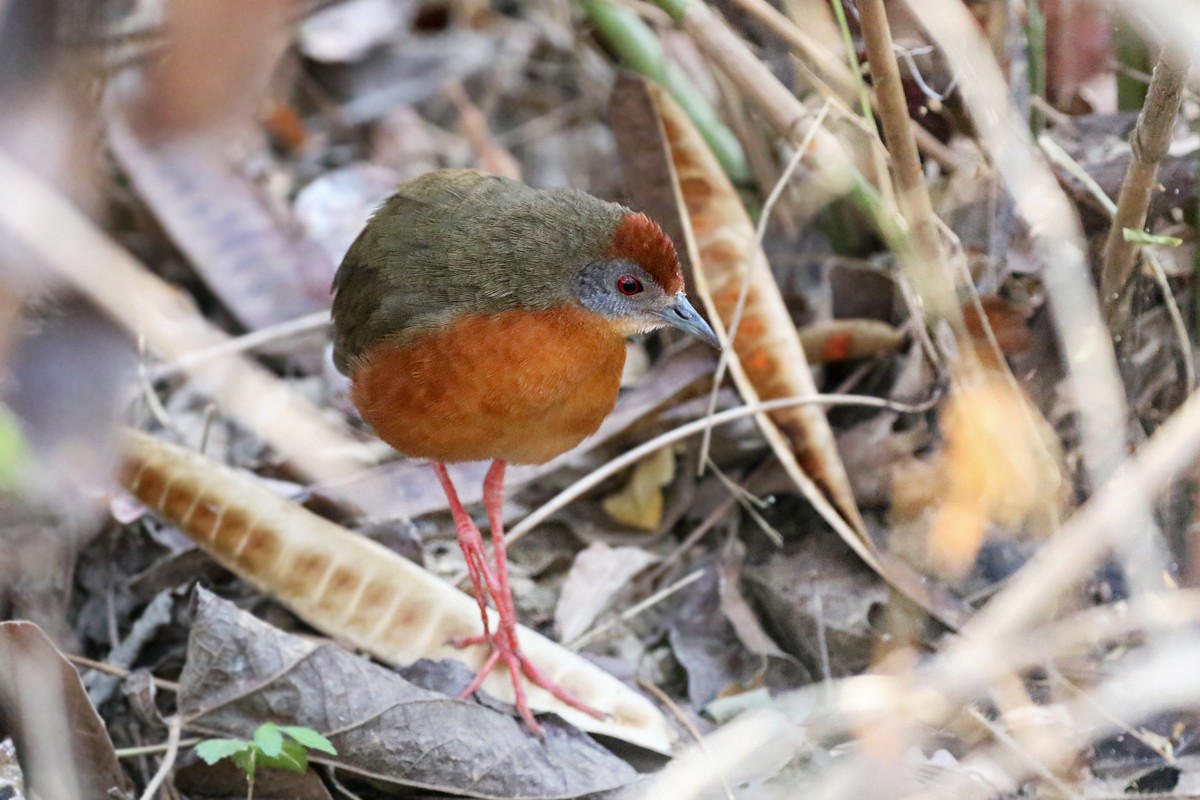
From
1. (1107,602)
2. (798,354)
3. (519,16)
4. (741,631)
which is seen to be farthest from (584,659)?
(519,16)

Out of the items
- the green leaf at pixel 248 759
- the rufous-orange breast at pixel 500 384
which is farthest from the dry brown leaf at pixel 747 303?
the green leaf at pixel 248 759

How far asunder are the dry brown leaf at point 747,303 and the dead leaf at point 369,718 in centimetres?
105

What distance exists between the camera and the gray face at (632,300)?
302 centimetres

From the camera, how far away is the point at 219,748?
2590 mm

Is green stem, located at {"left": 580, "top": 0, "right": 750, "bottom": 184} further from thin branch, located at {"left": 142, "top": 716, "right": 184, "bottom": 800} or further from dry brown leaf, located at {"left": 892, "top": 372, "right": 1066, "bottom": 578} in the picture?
thin branch, located at {"left": 142, "top": 716, "right": 184, "bottom": 800}

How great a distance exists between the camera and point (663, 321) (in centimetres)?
309

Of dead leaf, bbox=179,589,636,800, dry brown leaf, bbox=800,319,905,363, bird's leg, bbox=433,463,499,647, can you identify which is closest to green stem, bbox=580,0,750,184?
dry brown leaf, bbox=800,319,905,363

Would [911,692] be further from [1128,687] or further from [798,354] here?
[798,354]

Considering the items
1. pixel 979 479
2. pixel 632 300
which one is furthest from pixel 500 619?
pixel 979 479

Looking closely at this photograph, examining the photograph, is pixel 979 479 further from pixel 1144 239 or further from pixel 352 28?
pixel 352 28

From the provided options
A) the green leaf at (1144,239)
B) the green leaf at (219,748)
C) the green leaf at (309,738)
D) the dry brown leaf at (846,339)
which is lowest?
the green leaf at (309,738)

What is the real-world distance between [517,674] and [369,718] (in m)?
0.40

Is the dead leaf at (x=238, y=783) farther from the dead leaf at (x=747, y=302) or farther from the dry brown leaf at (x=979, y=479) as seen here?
the dry brown leaf at (x=979, y=479)

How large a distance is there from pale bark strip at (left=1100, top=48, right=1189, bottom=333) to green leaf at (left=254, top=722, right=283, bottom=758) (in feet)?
7.14
